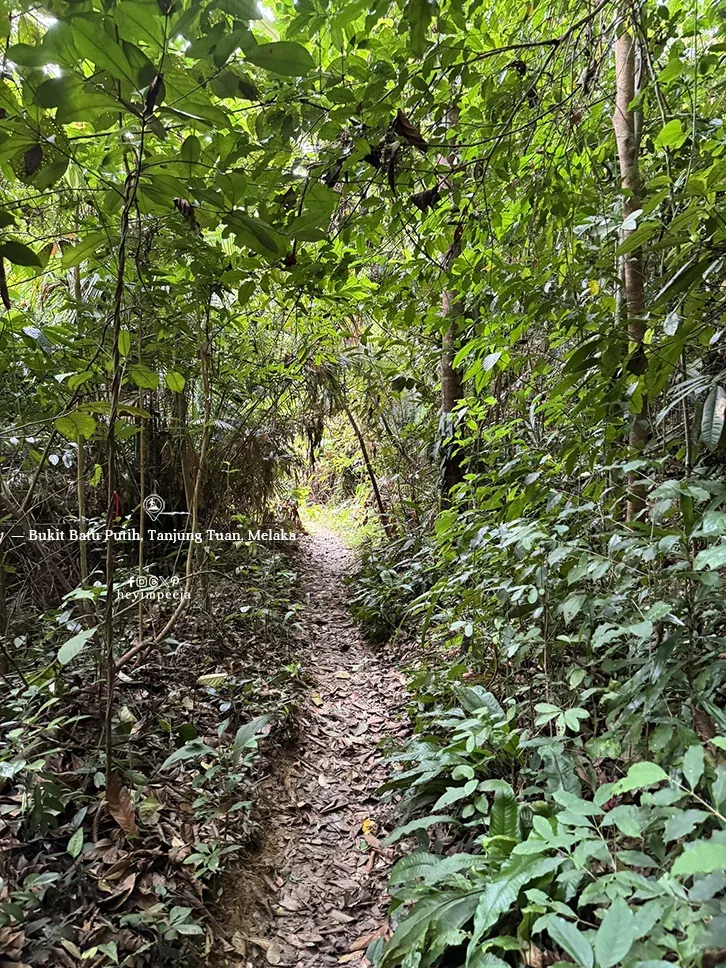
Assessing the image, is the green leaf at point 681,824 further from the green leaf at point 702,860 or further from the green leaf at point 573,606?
the green leaf at point 573,606

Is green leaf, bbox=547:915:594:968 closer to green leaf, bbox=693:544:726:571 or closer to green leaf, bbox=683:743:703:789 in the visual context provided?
→ green leaf, bbox=683:743:703:789

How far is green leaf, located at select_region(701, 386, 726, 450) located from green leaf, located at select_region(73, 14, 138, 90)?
153cm

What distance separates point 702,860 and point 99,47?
5.31 ft

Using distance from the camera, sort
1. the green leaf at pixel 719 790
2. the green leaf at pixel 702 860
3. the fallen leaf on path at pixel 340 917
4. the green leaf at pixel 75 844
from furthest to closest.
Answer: the fallen leaf on path at pixel 340 917 → the green leaf at pixel 75 844 → the green leaf at pixel 719 790 → the green leaf at pixel 702 860

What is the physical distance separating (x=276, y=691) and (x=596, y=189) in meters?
3.42

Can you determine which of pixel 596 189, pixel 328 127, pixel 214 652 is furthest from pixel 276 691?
pixel 596 189

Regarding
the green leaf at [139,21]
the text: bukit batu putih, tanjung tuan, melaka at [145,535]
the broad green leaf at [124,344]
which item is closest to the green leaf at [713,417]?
the green leaf at [139,21]

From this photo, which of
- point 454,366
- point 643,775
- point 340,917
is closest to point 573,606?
point 643,775

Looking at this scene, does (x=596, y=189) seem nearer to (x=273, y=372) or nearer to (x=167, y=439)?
(x=273, y=372)

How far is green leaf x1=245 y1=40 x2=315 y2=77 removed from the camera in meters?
0.88

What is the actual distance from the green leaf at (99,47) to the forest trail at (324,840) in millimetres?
2699

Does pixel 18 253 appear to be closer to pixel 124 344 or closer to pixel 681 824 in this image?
pixel 124 344

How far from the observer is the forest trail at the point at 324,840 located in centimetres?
213

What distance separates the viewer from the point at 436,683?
10.3 ft
